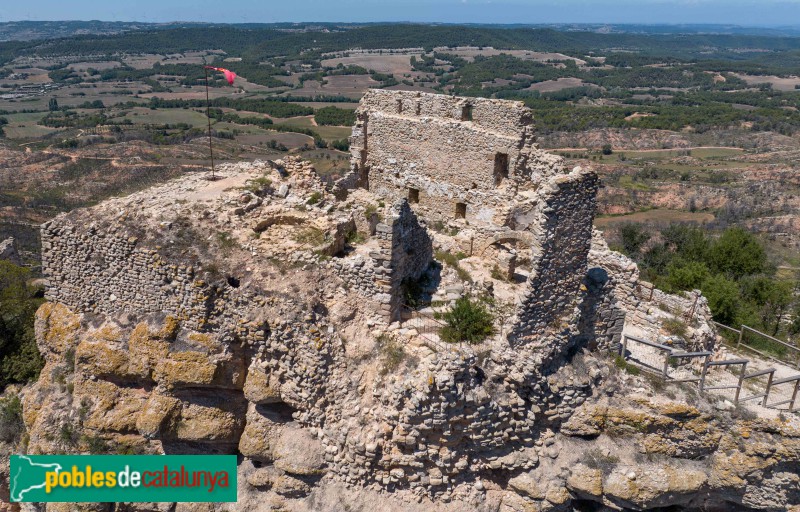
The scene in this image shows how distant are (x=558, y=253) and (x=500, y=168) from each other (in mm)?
6675

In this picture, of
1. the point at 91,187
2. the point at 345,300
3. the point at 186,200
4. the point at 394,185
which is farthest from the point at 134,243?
the point at 91,187

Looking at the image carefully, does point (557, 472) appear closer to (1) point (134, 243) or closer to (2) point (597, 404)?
(2) point (597, 404)

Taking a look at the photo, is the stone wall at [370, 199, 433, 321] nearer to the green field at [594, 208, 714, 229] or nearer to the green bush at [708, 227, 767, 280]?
the green bush at [708, 227, 767, 280]

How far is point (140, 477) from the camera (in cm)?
1172

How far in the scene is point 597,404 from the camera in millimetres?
10758

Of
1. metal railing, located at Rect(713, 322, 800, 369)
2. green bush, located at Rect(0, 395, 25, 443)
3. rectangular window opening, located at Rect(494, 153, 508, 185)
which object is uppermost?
rectangular window opening, located at Rect(494, 153, 508, 185)

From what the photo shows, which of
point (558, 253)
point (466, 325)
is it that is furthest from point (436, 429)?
point (558, 253)

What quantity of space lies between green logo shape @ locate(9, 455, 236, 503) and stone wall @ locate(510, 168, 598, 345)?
7.10 meters

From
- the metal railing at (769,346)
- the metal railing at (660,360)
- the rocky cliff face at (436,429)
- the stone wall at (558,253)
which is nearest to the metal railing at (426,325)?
the rocky cliff face at (436,429)

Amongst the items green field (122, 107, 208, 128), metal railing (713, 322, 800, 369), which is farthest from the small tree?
green field (122, 107, 208, 128)

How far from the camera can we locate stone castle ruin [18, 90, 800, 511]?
1014 centimetres

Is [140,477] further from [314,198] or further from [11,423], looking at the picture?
[314,198]

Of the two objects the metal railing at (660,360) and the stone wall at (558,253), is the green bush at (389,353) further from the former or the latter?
the metal railing at (660,360)

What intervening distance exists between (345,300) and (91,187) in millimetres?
52065
